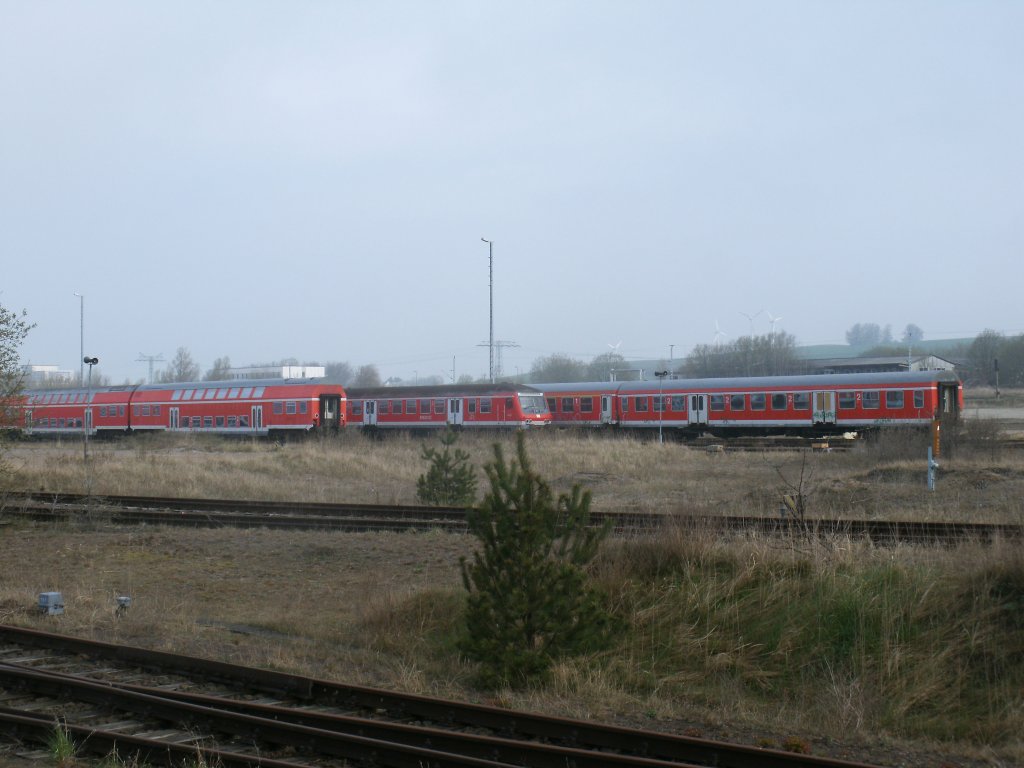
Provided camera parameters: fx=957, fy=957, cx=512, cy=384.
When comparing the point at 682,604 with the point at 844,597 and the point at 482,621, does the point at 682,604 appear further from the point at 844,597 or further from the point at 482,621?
the point at 482,621

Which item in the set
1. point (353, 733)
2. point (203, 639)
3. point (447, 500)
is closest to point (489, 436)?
point (447, 500)

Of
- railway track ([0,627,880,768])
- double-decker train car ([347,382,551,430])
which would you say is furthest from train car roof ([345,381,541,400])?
railway track ([0,627,880,768])

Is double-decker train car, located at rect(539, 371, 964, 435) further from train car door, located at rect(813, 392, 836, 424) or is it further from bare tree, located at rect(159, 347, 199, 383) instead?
bare tree, located at rect(159, 347, 199, 383)

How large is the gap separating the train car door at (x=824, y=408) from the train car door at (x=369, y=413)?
814 inches

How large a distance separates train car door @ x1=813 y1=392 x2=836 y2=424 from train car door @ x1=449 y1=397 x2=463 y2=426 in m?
15.7

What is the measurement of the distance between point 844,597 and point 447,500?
13429mm

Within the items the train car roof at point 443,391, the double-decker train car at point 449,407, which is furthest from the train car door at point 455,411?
the train car roof at point 443,391

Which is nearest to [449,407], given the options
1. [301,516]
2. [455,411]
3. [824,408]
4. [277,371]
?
[455,411]

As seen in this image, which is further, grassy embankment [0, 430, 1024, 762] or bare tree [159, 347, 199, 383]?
bare tree [159, 347, 199, 383]

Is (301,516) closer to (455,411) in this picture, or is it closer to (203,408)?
(455,411)

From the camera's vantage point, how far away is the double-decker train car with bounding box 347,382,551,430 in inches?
1704

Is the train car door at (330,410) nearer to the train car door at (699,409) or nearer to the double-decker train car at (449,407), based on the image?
the double-decker train car at (449,407)

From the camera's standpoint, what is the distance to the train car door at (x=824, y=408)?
128ft

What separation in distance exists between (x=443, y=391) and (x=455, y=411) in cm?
150
